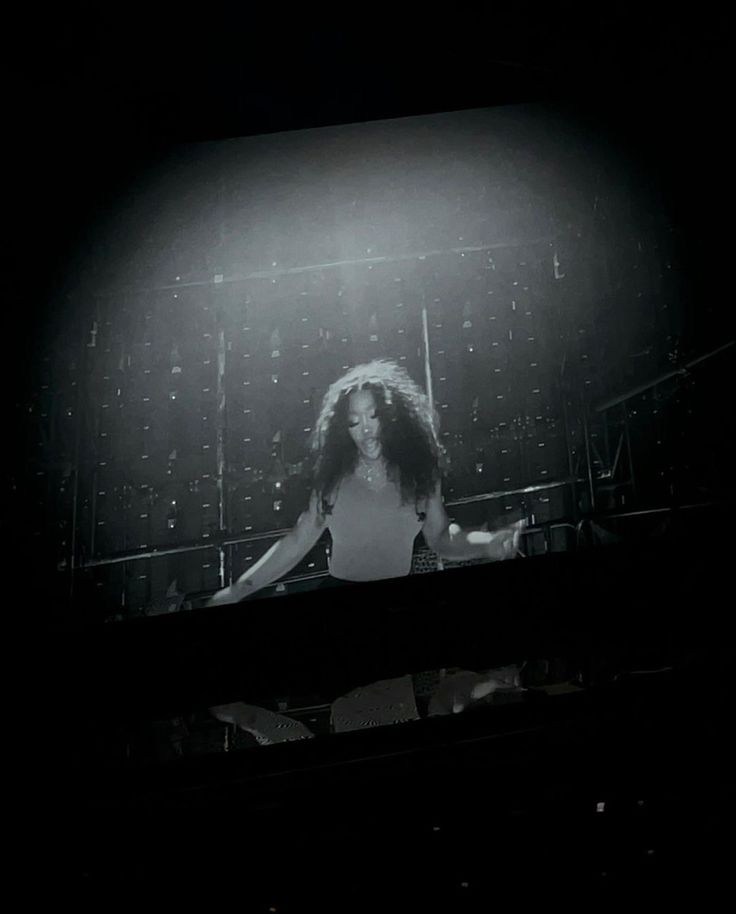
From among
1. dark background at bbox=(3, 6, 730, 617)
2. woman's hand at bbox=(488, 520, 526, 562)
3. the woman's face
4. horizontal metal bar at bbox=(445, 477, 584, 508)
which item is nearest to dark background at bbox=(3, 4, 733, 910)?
dark background at bbox=(3, 6, 730, 617)

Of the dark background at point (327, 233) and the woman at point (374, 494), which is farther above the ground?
the dark background at point (327, 233)

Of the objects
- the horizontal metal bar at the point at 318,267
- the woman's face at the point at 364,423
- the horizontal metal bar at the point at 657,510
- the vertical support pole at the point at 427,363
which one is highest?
the horizontal metal bar at the point at 318,267

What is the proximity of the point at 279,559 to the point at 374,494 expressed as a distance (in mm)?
281

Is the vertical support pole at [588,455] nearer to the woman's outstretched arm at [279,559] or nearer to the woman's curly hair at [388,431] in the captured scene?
the woman's curly hair at [388,431]

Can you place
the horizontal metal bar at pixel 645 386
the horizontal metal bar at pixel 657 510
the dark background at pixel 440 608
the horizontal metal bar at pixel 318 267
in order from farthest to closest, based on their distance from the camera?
the horizontal metal bar at pixel 318 267 → the horizontal metal bar at pixel 645 386 → the horizontal metal bar at pixel 657 510 → the dark background at pixel 440 608

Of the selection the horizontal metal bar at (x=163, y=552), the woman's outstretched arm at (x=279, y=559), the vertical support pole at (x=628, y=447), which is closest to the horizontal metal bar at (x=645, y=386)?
the vertical support pole at (x=628, y=447)

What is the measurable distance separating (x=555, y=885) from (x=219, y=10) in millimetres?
1785

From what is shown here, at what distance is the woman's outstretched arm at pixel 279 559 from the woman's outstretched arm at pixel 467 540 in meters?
0.27

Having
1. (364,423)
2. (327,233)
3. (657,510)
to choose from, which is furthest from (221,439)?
(657,510)

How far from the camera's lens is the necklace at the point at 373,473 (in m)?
A: 1.75

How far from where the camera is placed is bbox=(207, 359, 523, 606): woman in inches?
65.1

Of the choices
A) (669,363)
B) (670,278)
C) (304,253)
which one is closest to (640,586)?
(669,363)

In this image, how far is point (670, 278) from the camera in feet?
5.90

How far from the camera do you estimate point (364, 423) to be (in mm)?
1797
